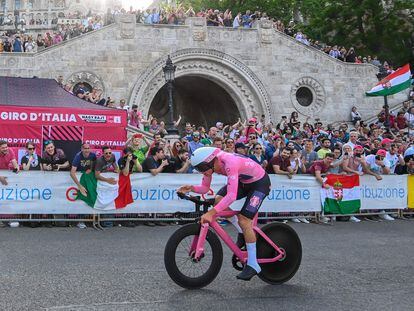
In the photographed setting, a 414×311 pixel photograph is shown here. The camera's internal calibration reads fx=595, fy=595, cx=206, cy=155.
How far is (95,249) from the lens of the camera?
9.71 meters

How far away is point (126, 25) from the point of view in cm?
2678

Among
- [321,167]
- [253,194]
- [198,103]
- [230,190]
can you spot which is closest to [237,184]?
[230,190]

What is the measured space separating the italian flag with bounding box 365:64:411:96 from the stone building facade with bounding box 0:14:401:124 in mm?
5855

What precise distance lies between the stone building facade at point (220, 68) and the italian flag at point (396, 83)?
585cm

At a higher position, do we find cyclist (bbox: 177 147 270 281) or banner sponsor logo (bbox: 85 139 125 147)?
banner sponsor logo (bbox: 85 139 125 147)

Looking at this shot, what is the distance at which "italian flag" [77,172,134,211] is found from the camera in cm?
1306

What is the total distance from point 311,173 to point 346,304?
8.94 metres

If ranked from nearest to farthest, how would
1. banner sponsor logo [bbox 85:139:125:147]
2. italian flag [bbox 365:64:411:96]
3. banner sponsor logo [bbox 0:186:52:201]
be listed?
banner sponsor logo [bbox 0:186:52:201] → banner sponsor logo [bbox 85:139:125:147] → italian flag [bbox 365:64:411:96]

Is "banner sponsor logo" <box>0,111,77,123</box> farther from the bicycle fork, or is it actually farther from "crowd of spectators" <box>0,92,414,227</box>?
the bicycle fork

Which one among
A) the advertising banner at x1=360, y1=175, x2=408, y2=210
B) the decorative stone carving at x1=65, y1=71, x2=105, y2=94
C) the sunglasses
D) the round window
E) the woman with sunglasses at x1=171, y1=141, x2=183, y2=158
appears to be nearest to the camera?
the sunglasses

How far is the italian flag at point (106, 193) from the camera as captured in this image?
13.1 metres

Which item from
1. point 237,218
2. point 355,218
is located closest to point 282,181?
point 355,218

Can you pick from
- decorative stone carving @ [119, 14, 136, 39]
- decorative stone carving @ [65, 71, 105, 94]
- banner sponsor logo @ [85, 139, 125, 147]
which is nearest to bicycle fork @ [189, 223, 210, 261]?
banner sponsor logo @ [85, 139, 125, 147]

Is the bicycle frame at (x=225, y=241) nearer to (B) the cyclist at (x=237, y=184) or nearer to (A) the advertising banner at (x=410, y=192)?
(B) the cyclist at (x=237, y=184)
